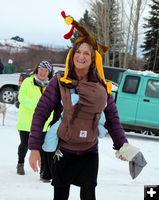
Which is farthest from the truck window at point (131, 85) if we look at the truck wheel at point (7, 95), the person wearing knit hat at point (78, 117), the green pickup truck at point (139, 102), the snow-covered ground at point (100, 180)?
the person wearing knit hat at point (78, 117)

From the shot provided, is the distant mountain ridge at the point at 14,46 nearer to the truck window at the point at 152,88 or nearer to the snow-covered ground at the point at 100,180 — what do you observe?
the truck window at the point at 152,88

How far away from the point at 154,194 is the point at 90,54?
3.84ft

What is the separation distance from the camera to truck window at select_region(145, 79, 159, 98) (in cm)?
1006

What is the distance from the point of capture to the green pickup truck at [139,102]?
9992 millimetres

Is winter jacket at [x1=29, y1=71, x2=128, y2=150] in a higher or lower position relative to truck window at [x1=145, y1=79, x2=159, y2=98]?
higher

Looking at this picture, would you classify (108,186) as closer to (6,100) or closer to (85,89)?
(85,89)

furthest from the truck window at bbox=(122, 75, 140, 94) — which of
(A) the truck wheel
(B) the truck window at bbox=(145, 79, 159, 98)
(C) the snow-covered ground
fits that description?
(A) the truck wheel

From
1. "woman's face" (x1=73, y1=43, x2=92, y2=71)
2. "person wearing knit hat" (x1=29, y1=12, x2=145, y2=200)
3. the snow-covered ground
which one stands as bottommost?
the snow-covered ground

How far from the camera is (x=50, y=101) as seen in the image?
97.7 inches

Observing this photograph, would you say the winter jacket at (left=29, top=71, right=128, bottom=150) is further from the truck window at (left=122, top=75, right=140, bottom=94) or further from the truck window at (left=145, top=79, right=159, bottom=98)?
the truck window at (left=145, top=79, right=159, bottom=98)

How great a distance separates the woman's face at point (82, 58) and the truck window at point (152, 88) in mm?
7656

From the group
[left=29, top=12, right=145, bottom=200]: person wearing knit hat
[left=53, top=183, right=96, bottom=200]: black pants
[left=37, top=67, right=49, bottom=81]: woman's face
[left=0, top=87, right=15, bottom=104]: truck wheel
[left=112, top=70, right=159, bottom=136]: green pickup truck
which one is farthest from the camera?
[left=0, top=87, right=15, bottom=104]: truck wheel

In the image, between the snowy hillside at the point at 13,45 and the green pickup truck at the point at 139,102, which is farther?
the snowy hillside at the point at 13,45

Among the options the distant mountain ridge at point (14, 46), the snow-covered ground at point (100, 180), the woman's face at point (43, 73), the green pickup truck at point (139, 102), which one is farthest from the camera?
the distant mountain ridge at point (14, 46)
